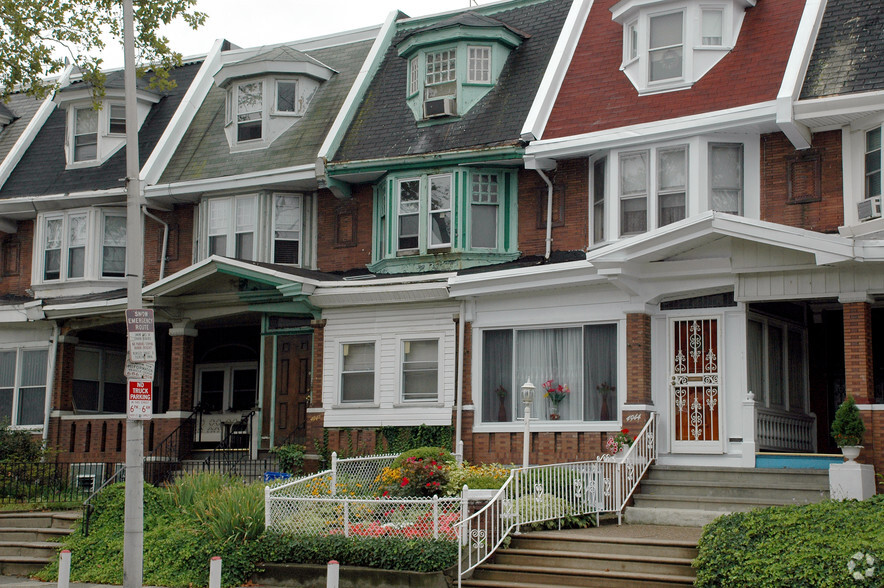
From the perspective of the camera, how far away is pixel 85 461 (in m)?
24.1

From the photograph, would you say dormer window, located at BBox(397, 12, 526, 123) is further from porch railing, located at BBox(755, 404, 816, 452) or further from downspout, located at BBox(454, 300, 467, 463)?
porch railing, located at BBox(755, 404, 816, 452)

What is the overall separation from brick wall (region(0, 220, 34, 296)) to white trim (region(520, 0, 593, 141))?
1274 centimetres

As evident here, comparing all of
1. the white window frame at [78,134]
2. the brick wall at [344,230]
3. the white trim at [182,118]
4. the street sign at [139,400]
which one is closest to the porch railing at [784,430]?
the brick wall at [344,230]

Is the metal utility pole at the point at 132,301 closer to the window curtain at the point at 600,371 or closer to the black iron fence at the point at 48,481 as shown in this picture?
the black iron fence at the point at 48,481

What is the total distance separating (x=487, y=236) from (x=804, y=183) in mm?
6051

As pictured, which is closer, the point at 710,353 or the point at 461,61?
the point at 710,353

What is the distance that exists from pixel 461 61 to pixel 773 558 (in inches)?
517

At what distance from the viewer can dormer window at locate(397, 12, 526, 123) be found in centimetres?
2292

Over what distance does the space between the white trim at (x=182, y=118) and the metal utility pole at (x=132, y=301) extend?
32.8ft

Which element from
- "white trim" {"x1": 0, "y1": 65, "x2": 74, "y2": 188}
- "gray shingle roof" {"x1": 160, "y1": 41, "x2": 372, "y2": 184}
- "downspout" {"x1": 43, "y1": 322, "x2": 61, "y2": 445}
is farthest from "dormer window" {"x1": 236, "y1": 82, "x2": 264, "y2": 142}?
"downspout" {"x1": 43, "y1": 322, "x2": 61, "y2": 445}

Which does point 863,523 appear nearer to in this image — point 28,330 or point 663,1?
point 663,1

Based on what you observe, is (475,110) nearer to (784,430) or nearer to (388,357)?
(388,357)

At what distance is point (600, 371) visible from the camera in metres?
19.4

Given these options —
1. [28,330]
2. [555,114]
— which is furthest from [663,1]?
[28,330]
